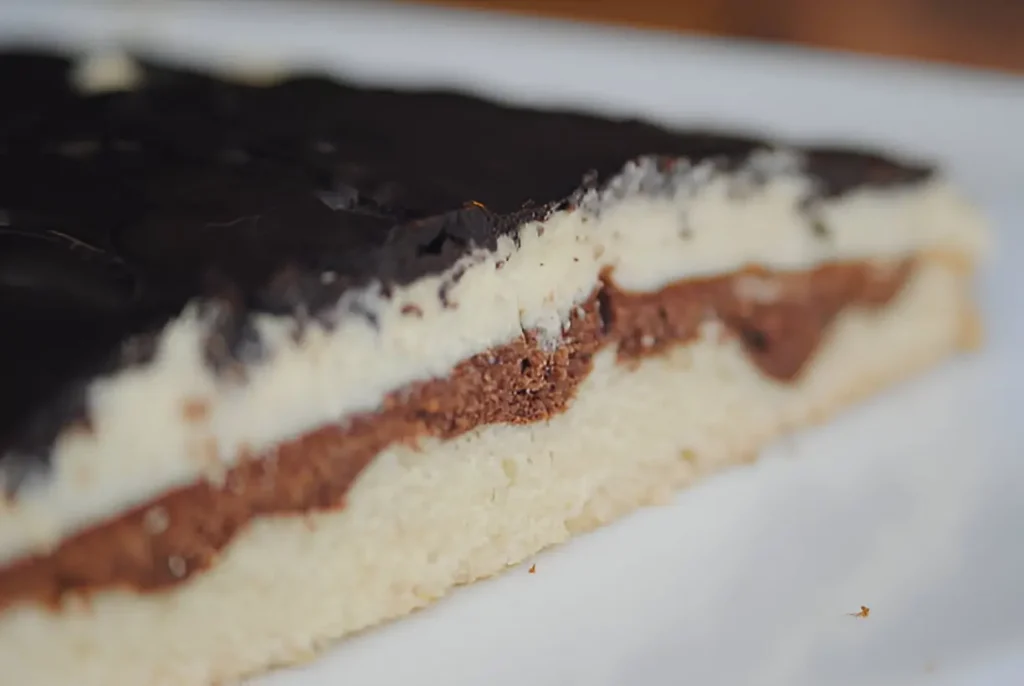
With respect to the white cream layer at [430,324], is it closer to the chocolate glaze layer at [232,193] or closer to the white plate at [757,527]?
the chocolate glaze layer at [232,193]

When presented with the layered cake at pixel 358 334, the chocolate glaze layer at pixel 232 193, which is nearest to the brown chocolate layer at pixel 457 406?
the layered cake at pixel 358 334

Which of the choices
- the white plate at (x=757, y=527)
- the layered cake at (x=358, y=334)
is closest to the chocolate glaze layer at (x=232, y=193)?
the layered cake at (x=358, y=334)

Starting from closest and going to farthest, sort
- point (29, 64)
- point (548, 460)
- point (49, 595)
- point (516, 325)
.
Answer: point (49, 595) < point (516, 325) < point (548, 460) < point (29, 64)

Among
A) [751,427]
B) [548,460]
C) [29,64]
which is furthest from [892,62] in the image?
[29,64]

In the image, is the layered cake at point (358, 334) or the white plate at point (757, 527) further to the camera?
the white plate at point (757, 527)

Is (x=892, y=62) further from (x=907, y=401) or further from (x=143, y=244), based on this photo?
(x=143, y=244)

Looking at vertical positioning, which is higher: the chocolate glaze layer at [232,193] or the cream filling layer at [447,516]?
the chocolate glaze layer at [232,193]
